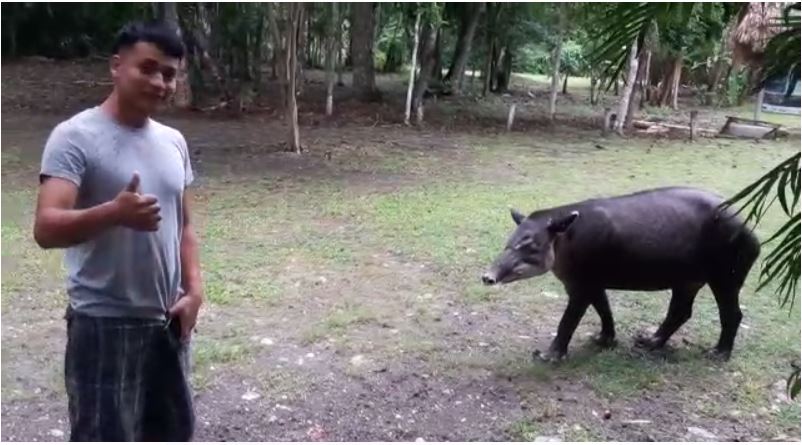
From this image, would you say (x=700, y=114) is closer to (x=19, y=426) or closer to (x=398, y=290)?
(x=398, y=290)

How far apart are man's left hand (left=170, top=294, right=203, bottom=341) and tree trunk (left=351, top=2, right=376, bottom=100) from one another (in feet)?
46.1

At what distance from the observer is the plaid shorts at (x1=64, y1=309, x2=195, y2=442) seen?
2170 mm

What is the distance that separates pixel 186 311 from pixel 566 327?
236 cm

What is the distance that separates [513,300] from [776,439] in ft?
6.56

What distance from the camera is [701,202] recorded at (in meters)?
4.29

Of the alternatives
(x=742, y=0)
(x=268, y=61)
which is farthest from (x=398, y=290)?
(x=268, y=61)

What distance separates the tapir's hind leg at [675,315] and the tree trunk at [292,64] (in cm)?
685

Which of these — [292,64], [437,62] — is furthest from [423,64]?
[292,64]

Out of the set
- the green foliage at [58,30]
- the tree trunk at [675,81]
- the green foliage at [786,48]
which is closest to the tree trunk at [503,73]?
the tree trunk at [675,81]

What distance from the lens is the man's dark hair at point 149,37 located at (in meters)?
2.11

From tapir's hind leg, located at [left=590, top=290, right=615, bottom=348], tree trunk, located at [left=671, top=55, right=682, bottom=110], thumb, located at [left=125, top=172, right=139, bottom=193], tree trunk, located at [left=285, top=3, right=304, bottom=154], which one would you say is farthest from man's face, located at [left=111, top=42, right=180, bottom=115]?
tree trunk, located at [left=671, top=55, right=682, bottom=110]

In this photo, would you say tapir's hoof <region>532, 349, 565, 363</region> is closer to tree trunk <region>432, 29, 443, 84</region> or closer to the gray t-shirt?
Result: the gray t-shirt

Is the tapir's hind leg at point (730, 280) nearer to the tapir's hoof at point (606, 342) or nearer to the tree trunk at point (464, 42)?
the tapir's hoof at point (606, 342)

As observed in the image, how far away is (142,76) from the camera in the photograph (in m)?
2.10
